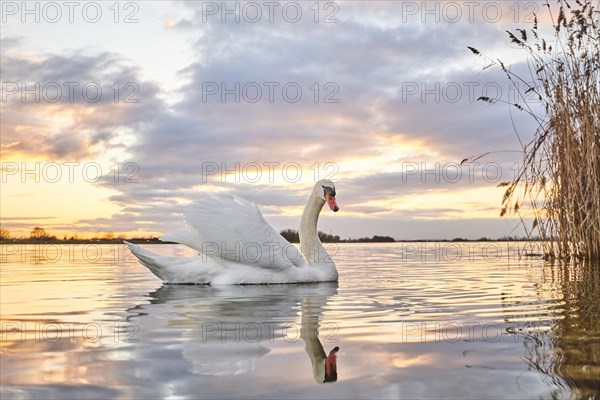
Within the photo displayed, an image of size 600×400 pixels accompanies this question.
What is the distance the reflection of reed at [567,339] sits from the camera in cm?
317

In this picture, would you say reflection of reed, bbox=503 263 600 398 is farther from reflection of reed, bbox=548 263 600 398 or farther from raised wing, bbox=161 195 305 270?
raised wing, bbox=161 195 305 270

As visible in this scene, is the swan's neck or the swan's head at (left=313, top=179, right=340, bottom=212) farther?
the swan's neck

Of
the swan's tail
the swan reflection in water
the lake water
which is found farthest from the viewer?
the swan's tail

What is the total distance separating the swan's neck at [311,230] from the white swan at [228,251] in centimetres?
79

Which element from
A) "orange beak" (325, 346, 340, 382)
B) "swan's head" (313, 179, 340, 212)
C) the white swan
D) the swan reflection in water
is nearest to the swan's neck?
"swan's head" (313, 179, 340, 212)

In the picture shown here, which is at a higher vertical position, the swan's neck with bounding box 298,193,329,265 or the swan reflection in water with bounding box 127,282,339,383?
the swan's neck with bounding box 298,193,329,265

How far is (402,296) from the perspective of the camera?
723cm

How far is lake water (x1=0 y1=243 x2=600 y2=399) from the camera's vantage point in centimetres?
308

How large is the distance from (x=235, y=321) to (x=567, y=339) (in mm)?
2377

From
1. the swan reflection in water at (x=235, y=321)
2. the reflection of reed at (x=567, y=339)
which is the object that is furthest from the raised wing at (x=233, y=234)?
the reflection of reed at (x=567, y=339)

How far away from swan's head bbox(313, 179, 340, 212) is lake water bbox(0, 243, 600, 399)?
2.18 meters

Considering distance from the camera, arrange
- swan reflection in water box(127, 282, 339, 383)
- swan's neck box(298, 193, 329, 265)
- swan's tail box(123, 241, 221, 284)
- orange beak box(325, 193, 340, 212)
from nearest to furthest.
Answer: swan reflection in water box(127, 282, 339, 383) → swan's tail box(123, 241, 221, 284) → orange beak box(325, 193, 340, 212) → swan's neck box(298, 193, 329, 265)

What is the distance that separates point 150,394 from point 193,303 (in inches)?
152

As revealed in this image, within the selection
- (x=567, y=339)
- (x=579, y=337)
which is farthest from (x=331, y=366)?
(x=579, y=337)
